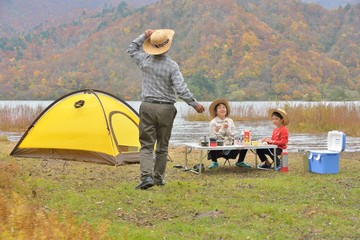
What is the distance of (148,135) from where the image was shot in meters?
8.42

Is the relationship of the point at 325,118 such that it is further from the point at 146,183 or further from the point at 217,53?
the point at 217,53

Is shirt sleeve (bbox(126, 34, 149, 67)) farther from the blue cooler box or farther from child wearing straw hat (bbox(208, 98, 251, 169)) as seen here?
the blue cooler box

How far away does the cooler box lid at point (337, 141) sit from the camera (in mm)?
10617

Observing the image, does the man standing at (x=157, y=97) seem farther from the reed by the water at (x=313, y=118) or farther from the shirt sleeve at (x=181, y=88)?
the reed by the water at (x=313, y=118)

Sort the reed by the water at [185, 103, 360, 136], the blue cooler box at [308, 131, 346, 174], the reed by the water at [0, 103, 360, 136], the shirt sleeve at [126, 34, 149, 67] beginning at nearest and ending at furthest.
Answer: the shirt sleeve at [126, 34, 149, 67] < the blue cooler box at [308, 131, 346, 174] < the reed by the water at [185, 103, 360, 136] < the reed by the water at [0, 103, 360, 136]

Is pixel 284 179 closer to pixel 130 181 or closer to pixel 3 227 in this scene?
pixel 130 181

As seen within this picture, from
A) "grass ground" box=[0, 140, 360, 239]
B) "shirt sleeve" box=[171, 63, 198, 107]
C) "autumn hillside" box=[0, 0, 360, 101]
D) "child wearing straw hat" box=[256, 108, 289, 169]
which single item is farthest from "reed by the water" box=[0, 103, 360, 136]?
"autumn hillside" box=[0, 0, 360, 101]

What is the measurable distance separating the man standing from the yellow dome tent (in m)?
2.92

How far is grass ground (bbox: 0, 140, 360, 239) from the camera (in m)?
5.84

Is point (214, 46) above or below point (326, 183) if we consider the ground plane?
above

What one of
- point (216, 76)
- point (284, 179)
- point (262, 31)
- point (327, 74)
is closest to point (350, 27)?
point (262, 31)

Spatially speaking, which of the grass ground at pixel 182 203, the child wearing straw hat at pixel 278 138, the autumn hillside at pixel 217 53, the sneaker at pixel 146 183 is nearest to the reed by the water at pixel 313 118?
the child wearing straw hat at pixel 278 138

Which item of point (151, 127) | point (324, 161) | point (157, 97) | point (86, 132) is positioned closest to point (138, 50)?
point (157, 97)

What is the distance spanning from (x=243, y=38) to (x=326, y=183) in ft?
313
